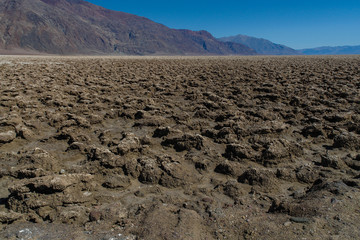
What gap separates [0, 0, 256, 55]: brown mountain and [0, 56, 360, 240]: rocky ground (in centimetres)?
8357

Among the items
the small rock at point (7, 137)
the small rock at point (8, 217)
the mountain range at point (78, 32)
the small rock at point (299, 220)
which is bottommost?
the small rock at point (299, 220)

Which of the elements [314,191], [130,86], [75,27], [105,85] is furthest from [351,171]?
[75,27]

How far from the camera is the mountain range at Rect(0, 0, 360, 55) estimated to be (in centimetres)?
8386

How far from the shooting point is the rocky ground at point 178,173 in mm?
1690

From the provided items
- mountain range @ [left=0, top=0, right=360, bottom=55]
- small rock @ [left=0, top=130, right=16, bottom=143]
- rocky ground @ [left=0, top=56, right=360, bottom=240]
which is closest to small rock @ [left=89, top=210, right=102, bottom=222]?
rocky ground @ [left=0, top=56, right=360, bottom=240]

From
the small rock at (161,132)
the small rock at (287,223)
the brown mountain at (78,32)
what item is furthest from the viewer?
the brown mountain at (78,32)

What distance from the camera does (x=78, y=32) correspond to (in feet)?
345

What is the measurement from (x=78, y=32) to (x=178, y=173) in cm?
11531

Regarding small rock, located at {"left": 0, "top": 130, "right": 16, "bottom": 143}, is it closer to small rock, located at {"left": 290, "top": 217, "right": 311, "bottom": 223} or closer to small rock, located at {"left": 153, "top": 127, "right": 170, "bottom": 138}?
small rock, located at {"left": 153, "top": 127, "right": 170, "bottom": 138}

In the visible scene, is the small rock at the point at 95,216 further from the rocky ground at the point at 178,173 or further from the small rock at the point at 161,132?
the small rock at the point at 161,132

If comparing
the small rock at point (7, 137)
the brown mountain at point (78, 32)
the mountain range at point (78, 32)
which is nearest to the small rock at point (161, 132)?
the small rock at point (7, 137)

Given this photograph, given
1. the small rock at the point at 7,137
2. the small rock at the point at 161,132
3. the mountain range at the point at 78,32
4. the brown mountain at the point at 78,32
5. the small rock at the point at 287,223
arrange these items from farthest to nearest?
the brown mountain at the point at 78,32
the mountain range at the point at 78,32
the small rock at the point at 161,132
the small rock at the point at 7,137
the small rock at the point at 287,223

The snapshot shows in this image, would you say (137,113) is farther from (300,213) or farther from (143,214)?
(300,213)

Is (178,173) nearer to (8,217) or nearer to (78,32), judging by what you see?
(8,217)
